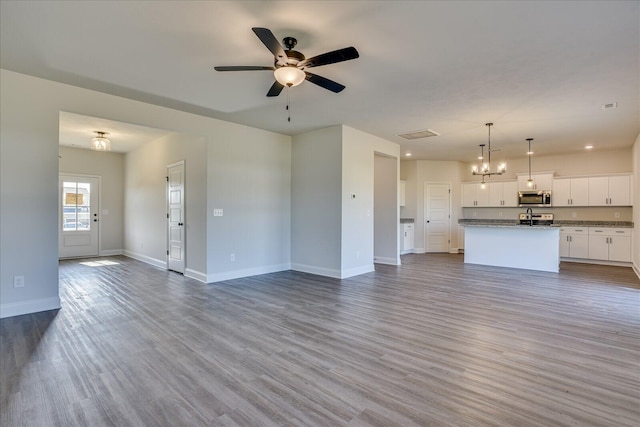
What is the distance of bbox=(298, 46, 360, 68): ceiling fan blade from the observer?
249cm

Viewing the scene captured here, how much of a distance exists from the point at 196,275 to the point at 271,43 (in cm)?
444

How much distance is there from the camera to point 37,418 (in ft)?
6.17

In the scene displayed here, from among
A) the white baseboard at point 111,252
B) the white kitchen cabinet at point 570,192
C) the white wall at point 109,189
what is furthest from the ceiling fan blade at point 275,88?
the white kitchen cabinet at point 570,192

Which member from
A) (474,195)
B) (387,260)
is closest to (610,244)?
(474,195)

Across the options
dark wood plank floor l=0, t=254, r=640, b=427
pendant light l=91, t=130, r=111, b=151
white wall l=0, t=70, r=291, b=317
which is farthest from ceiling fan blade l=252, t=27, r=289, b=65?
pendant light l=91, t=130, r=111, b=151

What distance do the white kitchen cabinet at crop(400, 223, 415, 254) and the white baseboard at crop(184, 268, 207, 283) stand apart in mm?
5687

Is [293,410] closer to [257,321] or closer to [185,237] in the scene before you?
[257,321]

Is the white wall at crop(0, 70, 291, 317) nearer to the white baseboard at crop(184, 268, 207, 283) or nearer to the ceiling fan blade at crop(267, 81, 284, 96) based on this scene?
the white baseboard at crop(184, 268, 207, 283)

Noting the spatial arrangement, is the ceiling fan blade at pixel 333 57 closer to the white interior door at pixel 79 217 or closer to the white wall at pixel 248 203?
the white wall at pixel 248 203

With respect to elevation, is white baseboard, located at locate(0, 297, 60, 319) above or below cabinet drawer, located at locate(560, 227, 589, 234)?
below

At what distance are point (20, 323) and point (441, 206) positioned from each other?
9.55m

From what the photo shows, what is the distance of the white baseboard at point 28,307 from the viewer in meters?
3.62

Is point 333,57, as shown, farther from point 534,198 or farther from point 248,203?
point 534,198

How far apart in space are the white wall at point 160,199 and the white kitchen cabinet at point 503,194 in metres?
8.07
